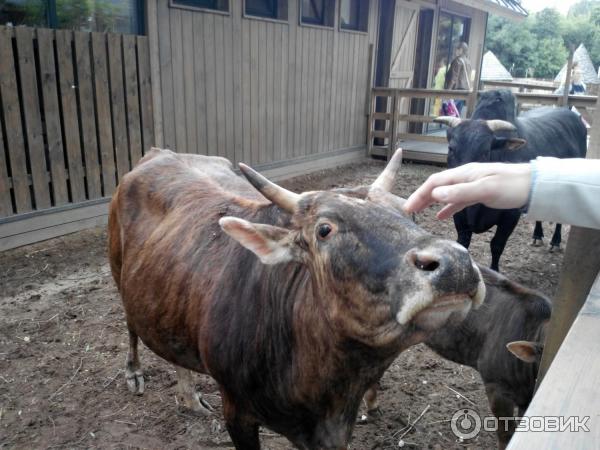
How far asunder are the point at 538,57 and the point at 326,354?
4974cm

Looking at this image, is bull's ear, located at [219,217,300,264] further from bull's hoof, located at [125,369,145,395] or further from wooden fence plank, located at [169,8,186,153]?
wooden fence plank, located at [169,8,186,153]

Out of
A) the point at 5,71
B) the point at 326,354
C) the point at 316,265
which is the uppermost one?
the point at 5,71

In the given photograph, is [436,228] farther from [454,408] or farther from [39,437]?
[39,437]

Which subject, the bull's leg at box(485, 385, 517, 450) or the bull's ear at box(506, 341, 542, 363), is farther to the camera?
the bull's leg at box(485, 385, 517, 450)

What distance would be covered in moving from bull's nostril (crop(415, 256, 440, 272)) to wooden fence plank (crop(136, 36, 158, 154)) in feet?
19.6

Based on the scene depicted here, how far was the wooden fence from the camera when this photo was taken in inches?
213

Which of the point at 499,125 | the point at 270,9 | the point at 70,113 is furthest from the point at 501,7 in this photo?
the point at 70,113

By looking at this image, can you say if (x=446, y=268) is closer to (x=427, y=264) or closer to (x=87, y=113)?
(x=427, y=264)

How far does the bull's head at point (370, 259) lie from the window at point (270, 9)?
284 inches

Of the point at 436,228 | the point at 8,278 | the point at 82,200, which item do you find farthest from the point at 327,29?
the point at 8,278

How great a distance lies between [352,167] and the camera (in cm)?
1111

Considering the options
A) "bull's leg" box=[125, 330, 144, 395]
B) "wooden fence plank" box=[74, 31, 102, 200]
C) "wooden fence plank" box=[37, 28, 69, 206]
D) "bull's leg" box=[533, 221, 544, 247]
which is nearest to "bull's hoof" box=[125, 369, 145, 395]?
"bull's leg" box=[125, 330, 144, 395]

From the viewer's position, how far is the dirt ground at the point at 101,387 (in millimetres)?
3113

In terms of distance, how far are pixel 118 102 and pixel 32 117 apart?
1.11m
